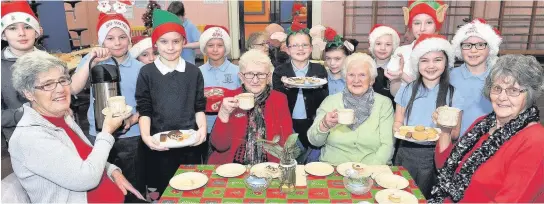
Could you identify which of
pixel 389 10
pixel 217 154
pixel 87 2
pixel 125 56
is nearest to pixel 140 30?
pixel 87 2

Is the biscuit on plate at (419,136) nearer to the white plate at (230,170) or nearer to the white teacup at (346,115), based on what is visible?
the white teacup at (346,115)

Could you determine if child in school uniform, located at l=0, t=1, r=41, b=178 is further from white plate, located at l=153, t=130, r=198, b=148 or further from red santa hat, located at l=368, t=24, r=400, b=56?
red santa hat, located at l=368, t=24, r=400, b=56

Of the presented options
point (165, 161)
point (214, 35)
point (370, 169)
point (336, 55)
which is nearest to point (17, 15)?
point (214, 35)

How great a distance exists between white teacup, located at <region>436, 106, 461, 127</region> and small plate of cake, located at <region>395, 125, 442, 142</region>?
0.19 metres

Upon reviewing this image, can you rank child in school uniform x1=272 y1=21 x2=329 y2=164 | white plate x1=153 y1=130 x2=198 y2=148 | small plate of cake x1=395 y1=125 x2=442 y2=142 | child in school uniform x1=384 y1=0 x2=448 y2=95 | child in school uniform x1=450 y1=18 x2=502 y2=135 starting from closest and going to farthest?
small plate of cake x1=395 y1=125 x2=442 y2=142 → white plate x1=153 y1=130 x2=198 y2=148 → child in school uniform x1=450 y1=18 x2=502 y2=135 → child in school uniform x1=384 y1=0 x2=448 y2=95 → child in school uniform x1=272 y1=21 x2=329 y2=164

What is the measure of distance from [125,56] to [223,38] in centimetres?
85

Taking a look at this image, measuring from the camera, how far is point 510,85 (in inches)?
77.7

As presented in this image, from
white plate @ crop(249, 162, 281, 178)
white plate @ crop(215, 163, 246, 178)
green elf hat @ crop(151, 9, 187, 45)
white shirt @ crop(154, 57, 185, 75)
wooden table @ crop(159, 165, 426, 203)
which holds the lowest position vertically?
wooden table @ crop(159, 165, 426, 203)

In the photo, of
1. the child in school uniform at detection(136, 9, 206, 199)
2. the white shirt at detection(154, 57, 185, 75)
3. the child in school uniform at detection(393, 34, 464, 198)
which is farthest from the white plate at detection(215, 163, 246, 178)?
the child in school uniform at detection(393, 34, 464, 198)

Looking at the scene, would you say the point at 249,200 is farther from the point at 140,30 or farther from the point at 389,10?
the point at 389,10

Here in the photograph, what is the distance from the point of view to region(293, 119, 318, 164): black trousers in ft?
10.9

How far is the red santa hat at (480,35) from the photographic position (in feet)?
9.58

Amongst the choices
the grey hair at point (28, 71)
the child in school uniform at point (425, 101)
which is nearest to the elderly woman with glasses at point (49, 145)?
the grey hair at point (28, 71)

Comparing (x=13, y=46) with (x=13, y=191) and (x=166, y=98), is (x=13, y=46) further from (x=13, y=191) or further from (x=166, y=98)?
(x=13, y=191)
